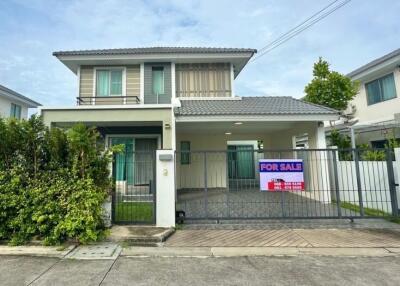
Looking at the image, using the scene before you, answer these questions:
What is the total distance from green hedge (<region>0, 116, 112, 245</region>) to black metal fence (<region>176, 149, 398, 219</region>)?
2.31 m

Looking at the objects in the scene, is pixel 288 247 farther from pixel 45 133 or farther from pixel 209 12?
pixel 209 12

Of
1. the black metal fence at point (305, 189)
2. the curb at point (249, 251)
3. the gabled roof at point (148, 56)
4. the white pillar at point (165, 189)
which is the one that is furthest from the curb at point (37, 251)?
the gabled roof at point (148, 56)

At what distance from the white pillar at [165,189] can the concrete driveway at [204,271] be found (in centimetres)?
177

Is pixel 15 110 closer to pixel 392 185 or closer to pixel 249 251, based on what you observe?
pixel 249 251

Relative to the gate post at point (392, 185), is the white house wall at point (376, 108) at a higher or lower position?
higher

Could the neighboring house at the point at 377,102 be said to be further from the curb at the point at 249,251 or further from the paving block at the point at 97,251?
the paving block at the point at 97,251

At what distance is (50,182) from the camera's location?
5.40m

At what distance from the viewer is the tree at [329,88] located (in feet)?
44.4

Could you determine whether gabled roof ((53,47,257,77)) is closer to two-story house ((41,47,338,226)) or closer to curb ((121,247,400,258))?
two-story house ((41,47,338,226))

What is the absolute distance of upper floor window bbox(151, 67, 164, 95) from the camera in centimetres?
1201

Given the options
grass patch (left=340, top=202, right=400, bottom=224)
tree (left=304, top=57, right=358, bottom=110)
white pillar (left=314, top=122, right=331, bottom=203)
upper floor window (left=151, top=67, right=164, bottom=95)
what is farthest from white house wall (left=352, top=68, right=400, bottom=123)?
upper floor window (left=151, top=67, right=164, bottom=95)

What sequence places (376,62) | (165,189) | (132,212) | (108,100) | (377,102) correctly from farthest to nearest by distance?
(377,102)
(376,62)
(108,100)
(132,212)
(165,189)

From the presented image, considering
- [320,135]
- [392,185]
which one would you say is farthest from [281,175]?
[320,135]

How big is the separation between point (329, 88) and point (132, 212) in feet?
42.6
